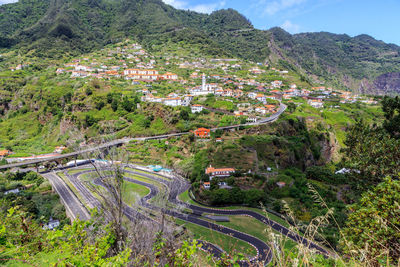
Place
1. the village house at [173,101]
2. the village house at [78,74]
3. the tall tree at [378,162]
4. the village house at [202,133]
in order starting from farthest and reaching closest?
the village house at [78,74]
the village house at [173,101]
the village house at [202,133]
the tall tree at [378,162]

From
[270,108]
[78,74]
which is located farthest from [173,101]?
[78,74]

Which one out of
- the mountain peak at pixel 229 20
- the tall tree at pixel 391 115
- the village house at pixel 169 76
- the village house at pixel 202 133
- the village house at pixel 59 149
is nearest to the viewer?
the tall tree at pixel 391 115

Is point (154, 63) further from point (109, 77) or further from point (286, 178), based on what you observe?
point (286, 178)

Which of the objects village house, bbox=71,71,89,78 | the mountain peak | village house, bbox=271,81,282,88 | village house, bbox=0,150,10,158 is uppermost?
the mountain peak

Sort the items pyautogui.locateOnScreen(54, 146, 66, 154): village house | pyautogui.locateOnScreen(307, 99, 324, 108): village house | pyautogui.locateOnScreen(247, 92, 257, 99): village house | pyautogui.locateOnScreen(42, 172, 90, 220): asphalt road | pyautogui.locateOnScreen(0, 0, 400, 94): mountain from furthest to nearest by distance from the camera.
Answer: pyautogui.locateOnScreen(0, 0, 400, 94): mountain, pyautogui.locateOnScreen(307, 99, 324, 108): village house, pyautogui.locateOnScreen(247, 92, 257, 99): village house, pyautogui.locateOnScreen(54, 146, 66, 154): village house, pyautogui.locateOnScreen(42, 172, 90, 220): asphalt road

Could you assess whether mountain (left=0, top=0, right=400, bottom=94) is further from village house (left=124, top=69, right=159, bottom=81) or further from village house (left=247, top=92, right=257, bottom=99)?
village house (left=247, top=92, right=257, bottom=99)

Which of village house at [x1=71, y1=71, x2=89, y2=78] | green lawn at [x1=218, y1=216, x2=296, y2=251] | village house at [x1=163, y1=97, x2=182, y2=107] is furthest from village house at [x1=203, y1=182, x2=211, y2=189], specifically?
village house at [x1=71, y1=71, x2=89, y2=78]

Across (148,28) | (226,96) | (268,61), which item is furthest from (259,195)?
(148,28)

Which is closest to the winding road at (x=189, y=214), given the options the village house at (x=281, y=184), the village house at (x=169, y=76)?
the village house at (x=281, y=184)

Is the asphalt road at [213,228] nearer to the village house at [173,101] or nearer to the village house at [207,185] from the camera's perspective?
the village house at [207,185]
